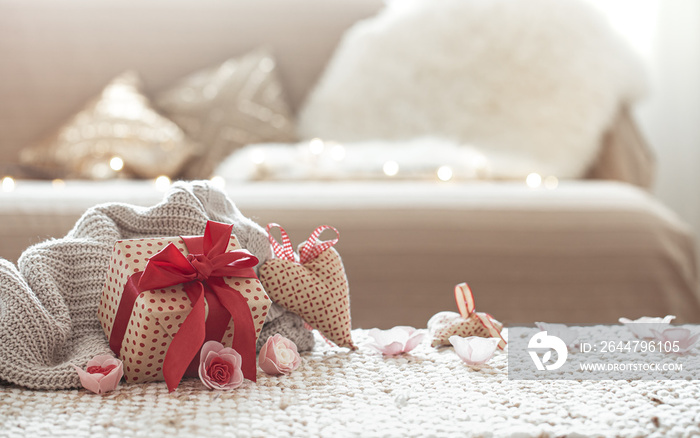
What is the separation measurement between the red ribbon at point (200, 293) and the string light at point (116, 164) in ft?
3.76

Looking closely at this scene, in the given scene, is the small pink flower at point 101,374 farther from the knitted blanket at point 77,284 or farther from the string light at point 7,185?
the string light at point 7,185

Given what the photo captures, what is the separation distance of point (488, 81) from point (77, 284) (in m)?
1.47

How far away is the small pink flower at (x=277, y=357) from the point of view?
61 cm

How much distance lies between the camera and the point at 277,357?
0.62 meters

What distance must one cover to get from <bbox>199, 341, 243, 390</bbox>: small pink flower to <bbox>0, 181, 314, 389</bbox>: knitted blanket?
99mm

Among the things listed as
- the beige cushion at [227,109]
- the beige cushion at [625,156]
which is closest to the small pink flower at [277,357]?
the beige cushion at [227,109]

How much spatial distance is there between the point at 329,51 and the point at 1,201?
3.65 feet

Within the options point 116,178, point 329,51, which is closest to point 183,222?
point 116,178

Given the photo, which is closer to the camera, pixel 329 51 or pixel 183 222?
pixel 183 222

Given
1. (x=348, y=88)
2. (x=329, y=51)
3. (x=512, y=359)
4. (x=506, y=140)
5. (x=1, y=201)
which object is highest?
(x=329, y=51)

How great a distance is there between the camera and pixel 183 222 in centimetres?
66

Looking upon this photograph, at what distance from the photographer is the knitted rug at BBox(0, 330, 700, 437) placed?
1.59ft

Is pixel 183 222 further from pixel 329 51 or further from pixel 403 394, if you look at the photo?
pixel 329 51

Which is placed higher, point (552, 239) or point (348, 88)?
point (348, 88)
